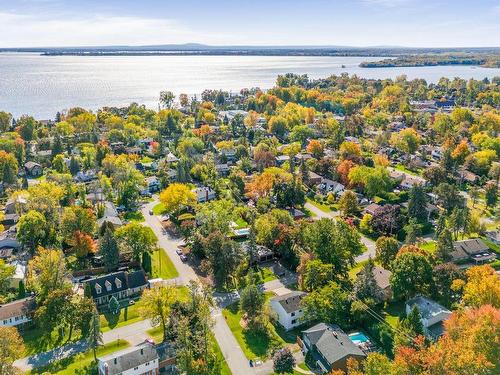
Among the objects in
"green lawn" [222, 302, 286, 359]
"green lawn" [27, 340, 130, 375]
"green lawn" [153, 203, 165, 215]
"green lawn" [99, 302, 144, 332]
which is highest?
"green lawn" [27, 340, 130, 375]

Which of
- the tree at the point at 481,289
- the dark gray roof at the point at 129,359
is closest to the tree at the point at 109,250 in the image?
the dark gray roof at the point at 129,359

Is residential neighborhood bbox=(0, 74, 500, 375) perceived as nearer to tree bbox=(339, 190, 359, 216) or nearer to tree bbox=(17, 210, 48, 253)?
tree bbox=(17, 210, 48, 253)

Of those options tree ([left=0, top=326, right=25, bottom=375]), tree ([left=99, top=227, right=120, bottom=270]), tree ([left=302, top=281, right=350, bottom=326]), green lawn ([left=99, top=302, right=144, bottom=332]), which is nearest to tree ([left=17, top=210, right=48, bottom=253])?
tree ([left=99, top=227, right=120, bottom=270])

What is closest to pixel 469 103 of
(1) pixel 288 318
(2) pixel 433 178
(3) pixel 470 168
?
(3) pixel 470 168

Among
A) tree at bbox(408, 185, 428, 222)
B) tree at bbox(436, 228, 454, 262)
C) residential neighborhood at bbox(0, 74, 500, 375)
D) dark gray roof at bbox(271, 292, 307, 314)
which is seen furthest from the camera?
tree at bbox(408, 185, 428, 222)

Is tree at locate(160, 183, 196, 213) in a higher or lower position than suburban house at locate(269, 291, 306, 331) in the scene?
higher

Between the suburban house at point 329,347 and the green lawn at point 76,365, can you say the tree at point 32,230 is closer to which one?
the green lawn at point 76,365

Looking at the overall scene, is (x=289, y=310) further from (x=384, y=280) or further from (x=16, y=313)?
(x=16, y=313)
